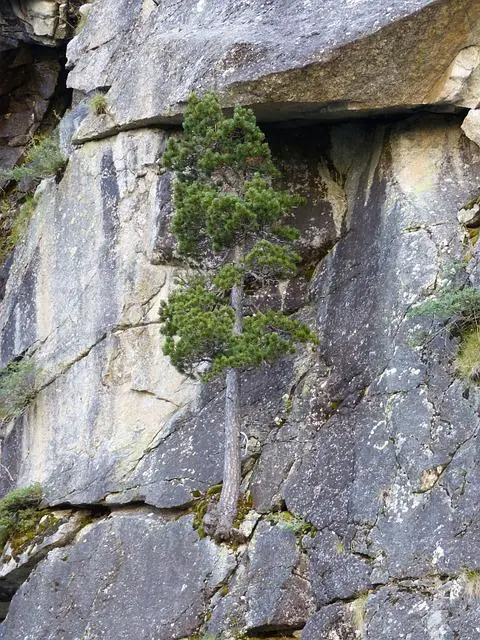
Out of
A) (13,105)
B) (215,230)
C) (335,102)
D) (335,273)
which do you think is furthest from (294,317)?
(13,105)

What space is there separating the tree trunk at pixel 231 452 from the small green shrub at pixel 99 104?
573cm

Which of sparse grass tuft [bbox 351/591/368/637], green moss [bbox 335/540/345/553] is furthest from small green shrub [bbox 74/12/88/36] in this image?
sparse grass tuft [bbox 351/591/368/637]

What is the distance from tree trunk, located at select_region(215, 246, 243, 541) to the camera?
46.6ft

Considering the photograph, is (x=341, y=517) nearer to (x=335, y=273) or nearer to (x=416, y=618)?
(x=416, y=618)

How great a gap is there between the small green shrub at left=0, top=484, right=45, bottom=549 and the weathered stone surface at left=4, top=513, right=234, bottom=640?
51.4 inches

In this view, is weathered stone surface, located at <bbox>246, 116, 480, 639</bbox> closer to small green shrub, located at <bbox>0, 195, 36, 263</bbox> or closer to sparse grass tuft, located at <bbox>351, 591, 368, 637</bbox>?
sparse grass tuft, located at <bbox>351, 591, 368, 637</bbox>

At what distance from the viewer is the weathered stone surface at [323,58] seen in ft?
48.8

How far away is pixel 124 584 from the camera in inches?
584

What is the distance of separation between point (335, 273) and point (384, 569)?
515 cm

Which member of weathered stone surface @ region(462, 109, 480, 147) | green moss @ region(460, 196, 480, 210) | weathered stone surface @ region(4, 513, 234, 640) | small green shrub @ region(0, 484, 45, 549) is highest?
weathered stone surface @ region(462, 109, 480, 147)

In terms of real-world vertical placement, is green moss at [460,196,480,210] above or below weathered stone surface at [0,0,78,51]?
below

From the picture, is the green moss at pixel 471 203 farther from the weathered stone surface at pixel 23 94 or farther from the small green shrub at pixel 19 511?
the weathered stone surface at pixel 23 94

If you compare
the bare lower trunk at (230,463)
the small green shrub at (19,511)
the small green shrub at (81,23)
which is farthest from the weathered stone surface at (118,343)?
the small green shrub at (81,23)

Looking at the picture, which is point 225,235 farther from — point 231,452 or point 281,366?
point 231,452
